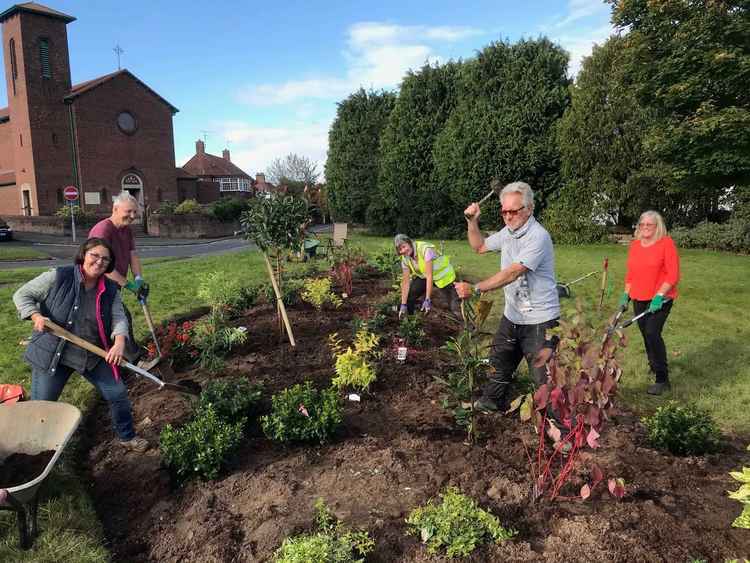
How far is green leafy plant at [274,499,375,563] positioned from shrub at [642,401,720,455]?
2.30 meters

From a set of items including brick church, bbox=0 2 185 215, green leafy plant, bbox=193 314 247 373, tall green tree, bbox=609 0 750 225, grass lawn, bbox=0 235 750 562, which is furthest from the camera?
brick church, bbox=0 2 185 215

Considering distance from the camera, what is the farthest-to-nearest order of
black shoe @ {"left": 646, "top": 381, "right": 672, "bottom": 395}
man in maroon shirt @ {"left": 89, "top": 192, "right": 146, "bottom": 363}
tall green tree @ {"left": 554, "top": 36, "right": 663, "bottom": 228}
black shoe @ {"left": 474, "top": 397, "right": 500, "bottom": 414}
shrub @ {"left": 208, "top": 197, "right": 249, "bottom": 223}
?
shrub @ {"left": 208, "top": 197, "right": 249, "bottom": 223} → tall green tree @ {"left": 554, "top": 36, "right": 663, "bottom": 228} → black shoe @ {"left": 646, "top": 381, "right": 672, "bottom": 395} → man in maroon shirt @ {"left": 89, "top": 192, "right": 146, "bottom": 363} → black shoe @ {"left": 474, "top": 397, "right": 500, "bottom": 414}

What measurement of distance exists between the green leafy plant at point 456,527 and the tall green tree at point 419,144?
20.2 metres

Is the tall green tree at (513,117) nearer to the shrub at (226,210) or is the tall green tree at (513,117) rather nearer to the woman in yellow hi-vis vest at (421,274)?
the woman in yellow hi-vis vest at (421,274)

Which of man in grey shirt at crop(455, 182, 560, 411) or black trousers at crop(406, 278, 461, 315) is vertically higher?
man in grey shirt at crop(455, 182, 560, 411)

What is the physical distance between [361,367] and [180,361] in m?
2.28

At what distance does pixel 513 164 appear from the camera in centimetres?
1948

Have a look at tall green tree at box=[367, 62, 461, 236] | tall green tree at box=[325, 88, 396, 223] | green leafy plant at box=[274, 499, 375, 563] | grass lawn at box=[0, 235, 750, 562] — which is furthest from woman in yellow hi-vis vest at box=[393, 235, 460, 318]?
tall green tree at box=[325, 88, 396, 223]

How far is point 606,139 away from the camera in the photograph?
1752cm

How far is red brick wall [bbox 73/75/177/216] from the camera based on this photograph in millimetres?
34406

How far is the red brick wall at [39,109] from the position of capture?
3216 centimetres

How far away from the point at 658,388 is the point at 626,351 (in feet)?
4.16

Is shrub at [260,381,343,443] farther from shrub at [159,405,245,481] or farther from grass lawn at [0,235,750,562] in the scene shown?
grass lawn at [0,235,750,562]

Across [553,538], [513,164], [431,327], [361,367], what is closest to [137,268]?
[361,367]
